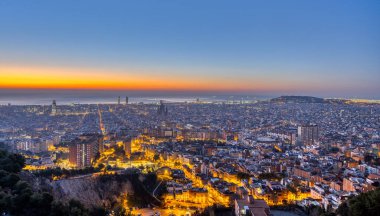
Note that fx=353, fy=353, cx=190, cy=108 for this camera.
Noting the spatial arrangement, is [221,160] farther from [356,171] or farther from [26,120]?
[26,120]

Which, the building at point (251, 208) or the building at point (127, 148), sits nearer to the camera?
the building at point (251, 208)

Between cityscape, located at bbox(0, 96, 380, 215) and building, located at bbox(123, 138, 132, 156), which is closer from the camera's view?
cityscape, located at bbox(0, 96, 380, 215)

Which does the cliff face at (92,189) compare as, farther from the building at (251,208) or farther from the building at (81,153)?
the building at (81,153)

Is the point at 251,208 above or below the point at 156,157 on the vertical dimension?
above

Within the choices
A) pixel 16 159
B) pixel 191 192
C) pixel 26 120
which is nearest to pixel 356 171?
pixel 191 192

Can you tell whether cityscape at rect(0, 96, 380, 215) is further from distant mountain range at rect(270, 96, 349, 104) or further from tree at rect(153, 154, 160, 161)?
distant mountain range at rect(270, 96, 349, 104)

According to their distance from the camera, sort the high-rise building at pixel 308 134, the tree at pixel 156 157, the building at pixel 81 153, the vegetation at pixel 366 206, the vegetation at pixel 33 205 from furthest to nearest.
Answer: the high-rise building at pixel 308 134 → the tree at pixel 156 157 → the building at pixel 81 153 → the vegetation at pixel 33 205 → the vegetation at pixel 366 206

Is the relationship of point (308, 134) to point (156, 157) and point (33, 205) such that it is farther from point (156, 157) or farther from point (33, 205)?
point (33, 205)

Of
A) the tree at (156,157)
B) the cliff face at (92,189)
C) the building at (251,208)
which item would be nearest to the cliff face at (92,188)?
the cliff face at (92,189)

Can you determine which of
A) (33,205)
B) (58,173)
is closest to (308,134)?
(58,173)

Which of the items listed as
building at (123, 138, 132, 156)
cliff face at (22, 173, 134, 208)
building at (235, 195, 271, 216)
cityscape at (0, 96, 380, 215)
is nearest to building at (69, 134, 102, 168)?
cityscape at (0, 96, 380, 215)

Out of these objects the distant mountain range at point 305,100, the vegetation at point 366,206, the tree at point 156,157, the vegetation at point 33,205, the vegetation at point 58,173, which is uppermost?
the distant mountain range at point 305,100
